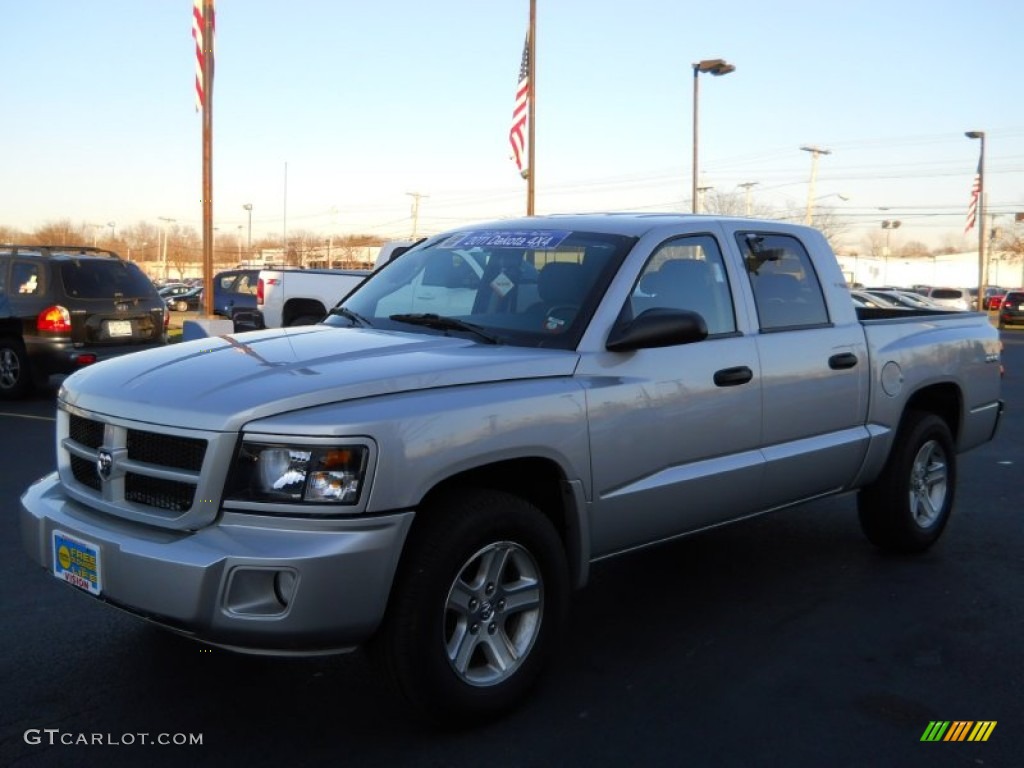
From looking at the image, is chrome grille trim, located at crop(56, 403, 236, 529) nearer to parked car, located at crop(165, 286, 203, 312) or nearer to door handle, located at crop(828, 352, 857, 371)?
door handle, located at crop(828, 352, 857, 371)

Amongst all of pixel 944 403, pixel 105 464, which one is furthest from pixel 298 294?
pixel 105 464

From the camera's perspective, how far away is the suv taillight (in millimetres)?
11805

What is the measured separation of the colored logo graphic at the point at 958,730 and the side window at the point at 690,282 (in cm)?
183

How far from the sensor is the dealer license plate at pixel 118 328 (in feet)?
39.6

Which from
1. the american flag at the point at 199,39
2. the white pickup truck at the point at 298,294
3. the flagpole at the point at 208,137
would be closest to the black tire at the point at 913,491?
the white pickup truck at the point at 298,294

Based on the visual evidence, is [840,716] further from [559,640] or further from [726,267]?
[726,267]

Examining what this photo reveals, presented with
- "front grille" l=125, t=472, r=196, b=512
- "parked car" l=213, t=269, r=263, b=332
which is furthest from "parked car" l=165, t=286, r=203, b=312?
"front grille" l=125, t=472, r=196, b=512

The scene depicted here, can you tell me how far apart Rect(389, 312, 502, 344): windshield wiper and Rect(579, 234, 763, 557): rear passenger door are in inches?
18.1

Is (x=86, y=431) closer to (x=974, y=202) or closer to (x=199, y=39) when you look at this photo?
(x=199, y=39)

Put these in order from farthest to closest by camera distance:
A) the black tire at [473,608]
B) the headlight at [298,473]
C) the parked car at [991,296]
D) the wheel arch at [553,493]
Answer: the parked car at [991,296], the wheel arch at [553,493], the black tire at [473,608], the headlight at [298,473]

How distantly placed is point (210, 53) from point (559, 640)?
13437 millimetres

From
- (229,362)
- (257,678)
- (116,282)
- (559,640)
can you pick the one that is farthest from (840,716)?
(116,282)

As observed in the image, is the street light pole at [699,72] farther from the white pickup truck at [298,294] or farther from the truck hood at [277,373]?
the truck hood at [277,373]

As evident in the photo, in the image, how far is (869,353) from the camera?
5.52m
